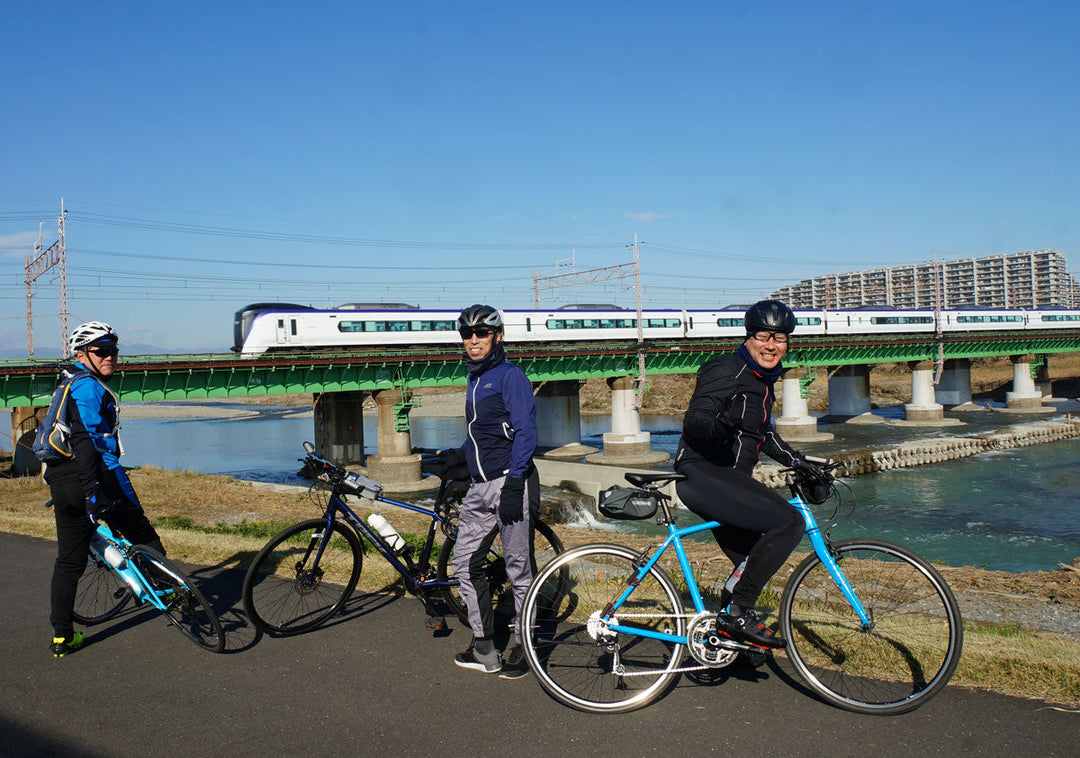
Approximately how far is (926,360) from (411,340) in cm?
4567

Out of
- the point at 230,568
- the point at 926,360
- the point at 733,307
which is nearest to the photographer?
the point at 230,568

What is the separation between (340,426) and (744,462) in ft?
141

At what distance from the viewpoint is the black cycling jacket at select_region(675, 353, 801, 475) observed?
4.50 m

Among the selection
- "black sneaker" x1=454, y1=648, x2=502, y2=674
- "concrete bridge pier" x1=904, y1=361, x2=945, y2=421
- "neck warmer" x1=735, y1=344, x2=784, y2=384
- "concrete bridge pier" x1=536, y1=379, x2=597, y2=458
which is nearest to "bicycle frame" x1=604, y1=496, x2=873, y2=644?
"neck warmer" x1=735, y1=344, x2=784, y2=384

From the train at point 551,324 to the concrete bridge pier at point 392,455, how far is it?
4.41 metres

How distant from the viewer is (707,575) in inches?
301

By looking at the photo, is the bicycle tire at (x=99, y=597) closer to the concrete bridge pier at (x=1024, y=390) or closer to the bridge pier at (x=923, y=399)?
the bridge pier at (x=923, y=399)

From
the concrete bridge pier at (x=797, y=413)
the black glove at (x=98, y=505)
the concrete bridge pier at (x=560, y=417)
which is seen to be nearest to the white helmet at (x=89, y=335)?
the black glove at (x=98, y=505)

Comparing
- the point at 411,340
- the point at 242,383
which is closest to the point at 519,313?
the point at 411,340

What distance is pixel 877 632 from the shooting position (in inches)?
183

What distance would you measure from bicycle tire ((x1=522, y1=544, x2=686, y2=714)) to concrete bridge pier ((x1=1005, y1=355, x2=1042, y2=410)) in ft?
269

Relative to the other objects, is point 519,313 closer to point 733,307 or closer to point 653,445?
point 653,445

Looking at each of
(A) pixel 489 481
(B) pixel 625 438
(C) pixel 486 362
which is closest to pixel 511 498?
(A) pixel 489 481

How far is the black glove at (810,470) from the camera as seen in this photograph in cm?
449
